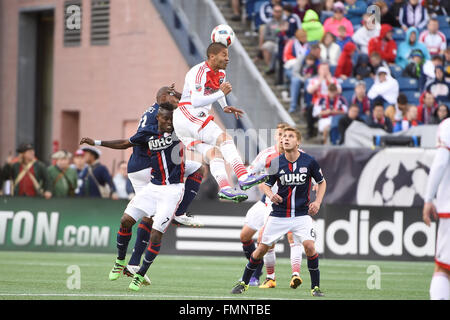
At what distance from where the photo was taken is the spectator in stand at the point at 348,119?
72.6ft

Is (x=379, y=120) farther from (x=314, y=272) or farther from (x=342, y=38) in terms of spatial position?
(x=314, y=272)

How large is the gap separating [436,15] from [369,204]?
753cm

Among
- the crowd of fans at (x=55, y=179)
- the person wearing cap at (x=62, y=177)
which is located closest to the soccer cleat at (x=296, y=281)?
the crowd of fans at (x=55, y=179)

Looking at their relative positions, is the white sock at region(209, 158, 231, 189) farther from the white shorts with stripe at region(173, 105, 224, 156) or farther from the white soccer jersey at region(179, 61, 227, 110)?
the white soccer jersey at region(179, 61, 227, 110)

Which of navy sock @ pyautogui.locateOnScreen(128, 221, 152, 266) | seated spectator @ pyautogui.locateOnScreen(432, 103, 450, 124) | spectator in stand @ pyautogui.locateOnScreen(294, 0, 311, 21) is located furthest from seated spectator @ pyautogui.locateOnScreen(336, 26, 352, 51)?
navy sock @ pyautogui.locateOnScreen(128, 221, 152, 266)

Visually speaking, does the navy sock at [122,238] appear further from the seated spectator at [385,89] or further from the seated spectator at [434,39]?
the seated spectator at [434,39]

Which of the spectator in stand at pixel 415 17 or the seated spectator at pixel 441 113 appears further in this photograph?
the spectator in stand at pixel 415 17

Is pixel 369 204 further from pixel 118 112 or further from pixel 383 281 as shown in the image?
pixel 118 112

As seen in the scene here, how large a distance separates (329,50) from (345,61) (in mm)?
494

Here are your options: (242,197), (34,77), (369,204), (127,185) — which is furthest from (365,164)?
(34,77)

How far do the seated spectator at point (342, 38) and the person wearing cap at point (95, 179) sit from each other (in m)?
6.44

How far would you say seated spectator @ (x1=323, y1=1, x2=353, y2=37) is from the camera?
963 inches

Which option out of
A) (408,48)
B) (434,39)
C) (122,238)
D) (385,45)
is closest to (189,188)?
(122,238)

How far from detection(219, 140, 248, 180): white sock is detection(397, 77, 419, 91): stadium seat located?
40.2ft
